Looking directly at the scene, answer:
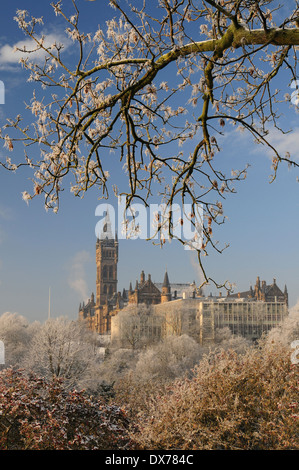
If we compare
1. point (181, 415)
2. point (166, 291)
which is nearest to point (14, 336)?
point (181, 415)

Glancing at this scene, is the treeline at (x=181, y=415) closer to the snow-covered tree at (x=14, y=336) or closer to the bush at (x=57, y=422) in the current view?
the bush at (x=57, y=422)

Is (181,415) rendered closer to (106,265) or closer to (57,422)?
(57,422)

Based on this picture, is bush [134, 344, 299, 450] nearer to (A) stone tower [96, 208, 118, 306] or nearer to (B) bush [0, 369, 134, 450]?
(B) bush [0, 369, 134, 450]

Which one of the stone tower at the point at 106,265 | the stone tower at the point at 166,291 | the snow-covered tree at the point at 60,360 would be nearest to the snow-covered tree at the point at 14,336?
the snow-covered tree at the point at 60,360

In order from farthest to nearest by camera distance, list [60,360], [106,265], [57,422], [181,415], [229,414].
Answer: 1. [106,265]
2. [60,360]
3. [181,415]
4. [229,414]
5. [57,422]

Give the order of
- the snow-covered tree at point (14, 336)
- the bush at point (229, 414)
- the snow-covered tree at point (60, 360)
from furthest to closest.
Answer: the snow-covered tree at point (14, 336) < the snow-covered tree at point (60, 360) < the bush at point (229, 414)

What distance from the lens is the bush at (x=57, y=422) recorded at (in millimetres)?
8867

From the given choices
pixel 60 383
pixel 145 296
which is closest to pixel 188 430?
pixel 60 383

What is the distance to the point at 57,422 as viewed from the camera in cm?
889

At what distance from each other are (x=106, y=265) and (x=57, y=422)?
13539 centimetres

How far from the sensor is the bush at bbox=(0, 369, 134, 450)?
8867 millimetres

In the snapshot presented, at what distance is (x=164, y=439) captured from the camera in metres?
9.45

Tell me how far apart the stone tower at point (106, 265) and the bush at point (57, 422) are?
416ft

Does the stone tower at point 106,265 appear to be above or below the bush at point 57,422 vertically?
above
